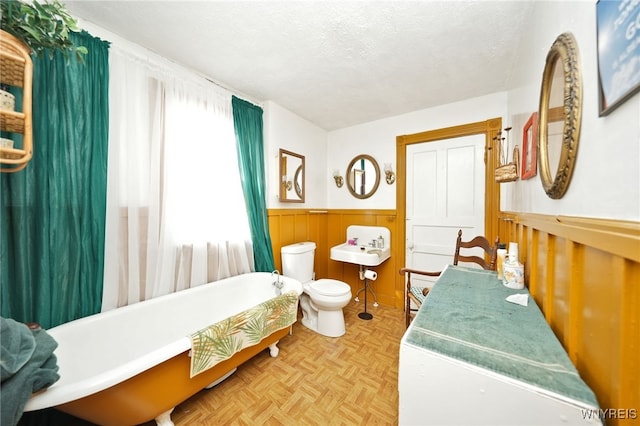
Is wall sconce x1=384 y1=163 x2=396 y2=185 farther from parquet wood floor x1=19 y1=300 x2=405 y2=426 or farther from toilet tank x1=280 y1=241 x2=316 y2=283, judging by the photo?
parquet wood floor x1=19 y1=300 x2=405 y2=426

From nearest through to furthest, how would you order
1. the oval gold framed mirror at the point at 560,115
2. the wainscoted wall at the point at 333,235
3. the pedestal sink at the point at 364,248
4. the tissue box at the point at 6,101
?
1. the oval gold framed mirror at the point at 560,115
2. the tissue box at the point at 6,101
3. the pedestal sink at the point at 364,248
4. the wainscoted wall at the point at 333,235

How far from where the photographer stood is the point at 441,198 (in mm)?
2535

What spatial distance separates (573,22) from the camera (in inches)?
30.0

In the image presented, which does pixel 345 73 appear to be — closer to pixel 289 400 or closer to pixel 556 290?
pixel 556 290

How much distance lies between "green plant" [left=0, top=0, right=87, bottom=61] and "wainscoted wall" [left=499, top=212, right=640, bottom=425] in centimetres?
205

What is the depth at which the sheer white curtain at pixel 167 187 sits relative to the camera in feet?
4.88

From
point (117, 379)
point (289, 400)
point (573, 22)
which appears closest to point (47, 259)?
point (117, 379)

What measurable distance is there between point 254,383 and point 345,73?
8.36ft

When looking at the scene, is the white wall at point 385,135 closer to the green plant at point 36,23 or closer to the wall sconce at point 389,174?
the wall sconce at point 389,174

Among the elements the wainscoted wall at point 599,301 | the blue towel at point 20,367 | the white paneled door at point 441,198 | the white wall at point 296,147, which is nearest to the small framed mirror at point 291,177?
the white wall at point 296,147

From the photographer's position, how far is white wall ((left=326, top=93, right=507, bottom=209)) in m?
2.31

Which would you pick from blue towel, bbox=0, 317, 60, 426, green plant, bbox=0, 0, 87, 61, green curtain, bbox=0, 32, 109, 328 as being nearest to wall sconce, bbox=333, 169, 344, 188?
green curtain, bbox=0, 32, 109, 328

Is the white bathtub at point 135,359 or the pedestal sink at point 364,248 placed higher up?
the pedestal sink at point 364,248

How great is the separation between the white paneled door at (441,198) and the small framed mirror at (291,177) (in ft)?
4.37
